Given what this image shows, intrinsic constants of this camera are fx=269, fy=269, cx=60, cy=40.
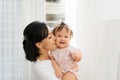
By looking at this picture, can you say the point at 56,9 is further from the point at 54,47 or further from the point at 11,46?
the point at 54,47

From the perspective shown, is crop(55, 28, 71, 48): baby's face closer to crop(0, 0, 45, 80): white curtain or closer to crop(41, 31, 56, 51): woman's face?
crop(41, 31, 56, 51): woman's face

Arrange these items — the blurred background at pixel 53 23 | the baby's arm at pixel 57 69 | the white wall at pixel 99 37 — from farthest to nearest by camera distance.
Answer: the blurred background at pixel 53 23 → the white wall at pixel 99 37 → the baby's arm at pixel 57 69

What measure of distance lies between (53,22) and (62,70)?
656 mm

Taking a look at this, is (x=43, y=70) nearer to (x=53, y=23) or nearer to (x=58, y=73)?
(x=58, y=73)

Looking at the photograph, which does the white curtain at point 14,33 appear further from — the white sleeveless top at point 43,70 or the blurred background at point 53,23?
the white sleeveless top at point 43,70

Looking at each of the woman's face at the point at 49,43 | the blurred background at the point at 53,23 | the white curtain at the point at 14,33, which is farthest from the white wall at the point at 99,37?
the woman's face at the point at 49,43

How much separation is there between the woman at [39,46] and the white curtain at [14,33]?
61 cm

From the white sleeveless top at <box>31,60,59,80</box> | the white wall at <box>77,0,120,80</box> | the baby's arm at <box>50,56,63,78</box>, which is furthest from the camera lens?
the white wall at <box>77,0,120,80</box>

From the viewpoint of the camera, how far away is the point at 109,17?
5.97 feet

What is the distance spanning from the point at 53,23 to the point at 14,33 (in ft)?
1.00

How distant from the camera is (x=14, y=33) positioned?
2.00 meters

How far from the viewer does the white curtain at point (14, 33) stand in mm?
1984

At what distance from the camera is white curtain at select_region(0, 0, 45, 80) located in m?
1.98

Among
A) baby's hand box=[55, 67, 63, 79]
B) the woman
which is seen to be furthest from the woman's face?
baby's hand box=[55, 67, 63, 79]
